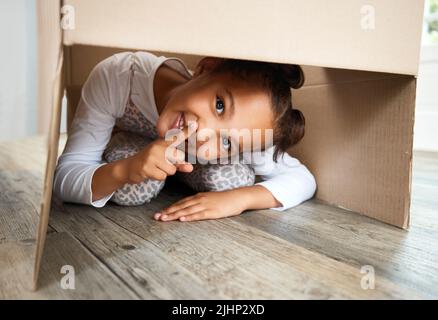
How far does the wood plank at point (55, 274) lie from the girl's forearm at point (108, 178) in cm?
16

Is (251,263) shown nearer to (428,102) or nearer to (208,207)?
(208,207)

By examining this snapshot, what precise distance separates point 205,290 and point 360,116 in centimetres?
50

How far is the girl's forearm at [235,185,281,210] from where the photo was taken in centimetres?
77

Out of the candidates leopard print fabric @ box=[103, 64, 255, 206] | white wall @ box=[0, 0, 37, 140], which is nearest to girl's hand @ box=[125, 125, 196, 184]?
leopard print fabric @ box=[103, 64, 255, 206]

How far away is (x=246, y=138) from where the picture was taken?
0.74 metres

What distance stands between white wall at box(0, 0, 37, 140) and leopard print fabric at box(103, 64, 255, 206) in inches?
42.0

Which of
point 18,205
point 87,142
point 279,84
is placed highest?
point 279,84

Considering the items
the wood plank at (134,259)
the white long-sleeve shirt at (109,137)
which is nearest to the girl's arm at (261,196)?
the white long-sleeve shirt at (109,137)

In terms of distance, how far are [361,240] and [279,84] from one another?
1.02ft

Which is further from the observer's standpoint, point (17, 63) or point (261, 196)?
point (17, 63)

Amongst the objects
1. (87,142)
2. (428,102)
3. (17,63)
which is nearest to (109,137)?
(87,142)

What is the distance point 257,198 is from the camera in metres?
0.79

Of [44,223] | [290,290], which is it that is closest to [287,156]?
[290,290]

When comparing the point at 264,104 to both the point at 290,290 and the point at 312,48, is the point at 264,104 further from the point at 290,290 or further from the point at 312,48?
the point at 290,290
